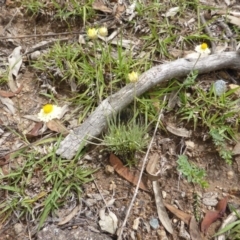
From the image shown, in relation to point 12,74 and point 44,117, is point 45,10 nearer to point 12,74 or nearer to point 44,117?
point 12,74

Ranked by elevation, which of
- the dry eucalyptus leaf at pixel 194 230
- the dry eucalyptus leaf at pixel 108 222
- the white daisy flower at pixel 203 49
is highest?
the white daisy flower at pixel 203 49

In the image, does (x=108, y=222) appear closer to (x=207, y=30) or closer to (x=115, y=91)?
(x=115, y=91)

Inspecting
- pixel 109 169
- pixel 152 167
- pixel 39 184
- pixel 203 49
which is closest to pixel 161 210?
pixel 152 167

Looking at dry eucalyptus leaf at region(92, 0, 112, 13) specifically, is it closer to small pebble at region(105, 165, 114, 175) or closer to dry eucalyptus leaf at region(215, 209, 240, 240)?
small pebble at region(105, 165, 114, 175)

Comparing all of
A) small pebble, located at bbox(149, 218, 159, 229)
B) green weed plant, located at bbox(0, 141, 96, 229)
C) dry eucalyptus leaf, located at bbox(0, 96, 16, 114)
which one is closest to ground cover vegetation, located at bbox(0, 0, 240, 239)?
green weed plant, located at bbox(0, 141, 96, 229)

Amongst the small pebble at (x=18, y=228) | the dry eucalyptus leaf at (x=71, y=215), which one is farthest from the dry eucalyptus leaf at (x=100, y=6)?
the small pebble at (x=18, y=228)

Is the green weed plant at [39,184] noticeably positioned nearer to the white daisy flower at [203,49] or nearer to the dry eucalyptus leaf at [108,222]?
the dry eucalyptus leaf at [108,222]
